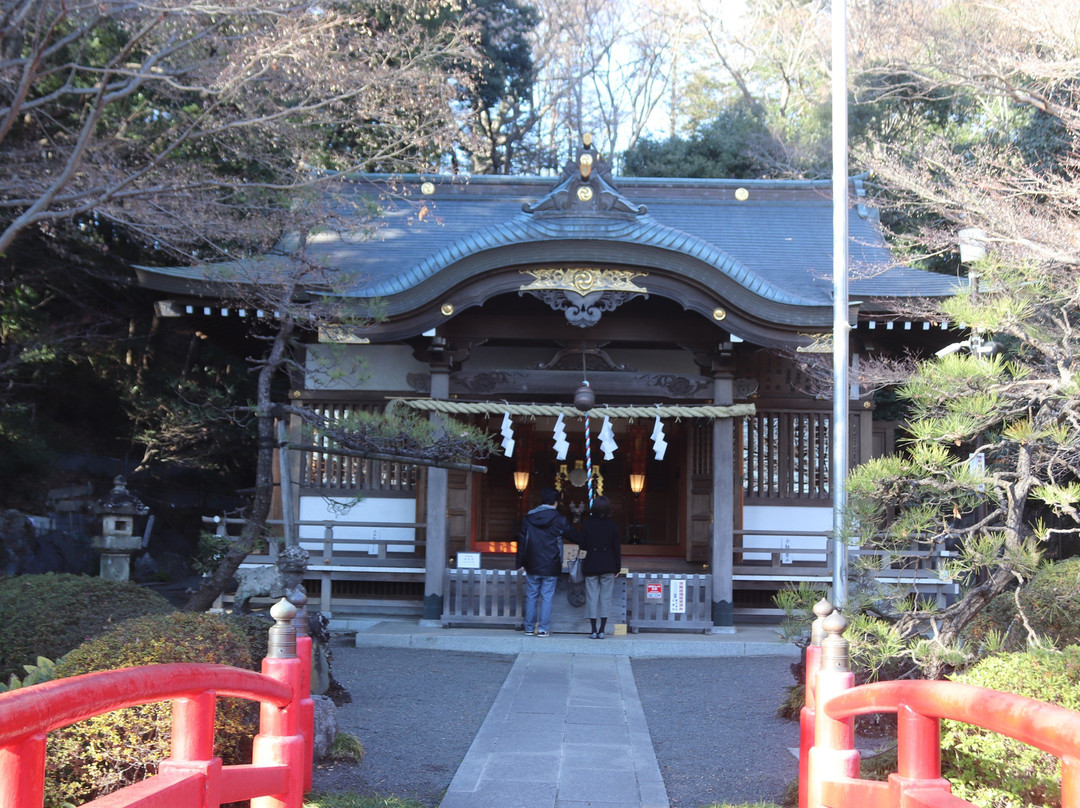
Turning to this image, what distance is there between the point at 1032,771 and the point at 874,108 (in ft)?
62.7

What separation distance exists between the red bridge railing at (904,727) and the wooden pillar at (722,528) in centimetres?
568

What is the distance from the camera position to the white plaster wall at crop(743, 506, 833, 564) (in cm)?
1102

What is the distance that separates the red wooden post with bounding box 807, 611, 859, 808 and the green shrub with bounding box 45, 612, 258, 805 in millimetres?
2619

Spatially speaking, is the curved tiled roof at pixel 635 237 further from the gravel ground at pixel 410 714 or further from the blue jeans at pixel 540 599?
the gravel ground at pixel 410 714

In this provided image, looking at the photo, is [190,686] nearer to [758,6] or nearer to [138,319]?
[138,319]

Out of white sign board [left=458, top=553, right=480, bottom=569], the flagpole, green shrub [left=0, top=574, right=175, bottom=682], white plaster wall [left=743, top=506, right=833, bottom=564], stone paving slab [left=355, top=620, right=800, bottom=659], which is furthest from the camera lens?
white plaster wall [left=743, top=506, right=833, bottom=564]

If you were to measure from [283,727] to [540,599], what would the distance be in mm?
5944

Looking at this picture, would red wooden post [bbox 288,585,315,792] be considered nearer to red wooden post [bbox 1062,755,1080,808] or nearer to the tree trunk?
the tree trunk

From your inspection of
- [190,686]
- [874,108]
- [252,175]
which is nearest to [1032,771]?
[190,686]

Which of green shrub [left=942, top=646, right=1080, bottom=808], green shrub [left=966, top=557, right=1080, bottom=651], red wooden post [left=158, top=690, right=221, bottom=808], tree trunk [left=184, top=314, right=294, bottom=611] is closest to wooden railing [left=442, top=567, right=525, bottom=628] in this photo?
tree trunk [left=184, top=314, right=294, bottom=611]

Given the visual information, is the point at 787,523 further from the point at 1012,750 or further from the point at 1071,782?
the point at 1071,782

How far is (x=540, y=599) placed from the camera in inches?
378

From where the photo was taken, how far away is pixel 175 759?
9.27 ft

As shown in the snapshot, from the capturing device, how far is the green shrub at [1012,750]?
340cm
